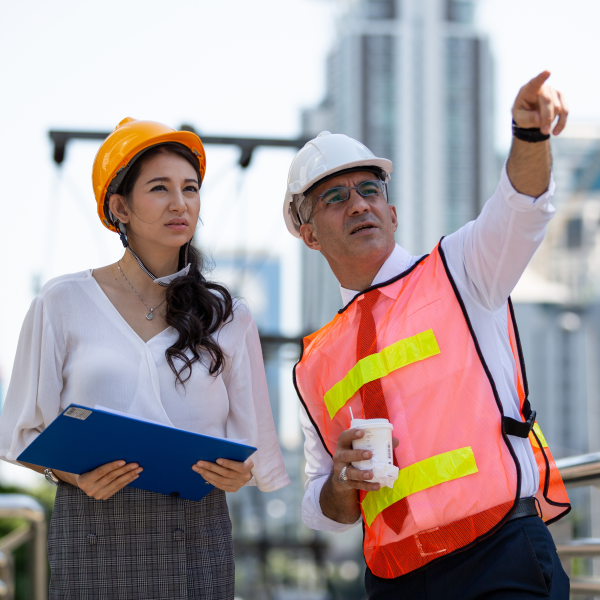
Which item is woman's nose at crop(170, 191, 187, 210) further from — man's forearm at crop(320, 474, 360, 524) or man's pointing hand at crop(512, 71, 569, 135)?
man's pointing hand at crop(512, 71, 569, 135)

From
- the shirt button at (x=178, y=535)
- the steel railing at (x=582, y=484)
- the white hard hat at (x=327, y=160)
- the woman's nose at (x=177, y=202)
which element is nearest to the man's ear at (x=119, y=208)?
the woman's nose at (x=177, y=202)

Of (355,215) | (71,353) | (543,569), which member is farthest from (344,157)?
(543,569)

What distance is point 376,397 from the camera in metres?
2.18

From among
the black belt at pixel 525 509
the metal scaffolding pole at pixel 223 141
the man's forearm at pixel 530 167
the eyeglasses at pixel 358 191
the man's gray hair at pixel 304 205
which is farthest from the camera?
the metal scaffolding pole at pixel 223 141

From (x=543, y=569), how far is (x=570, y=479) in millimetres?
1046

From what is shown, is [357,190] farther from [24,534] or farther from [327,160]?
[24,534]

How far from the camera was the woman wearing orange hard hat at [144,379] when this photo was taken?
2.26 m

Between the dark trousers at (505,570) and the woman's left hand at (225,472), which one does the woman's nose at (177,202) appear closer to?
the woman's left hand at (225,472)

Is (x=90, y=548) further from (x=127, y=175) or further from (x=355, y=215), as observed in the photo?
(x=355, y=215)

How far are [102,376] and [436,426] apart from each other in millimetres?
1009

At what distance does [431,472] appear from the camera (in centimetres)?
204

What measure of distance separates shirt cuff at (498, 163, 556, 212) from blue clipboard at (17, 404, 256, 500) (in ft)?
3.17

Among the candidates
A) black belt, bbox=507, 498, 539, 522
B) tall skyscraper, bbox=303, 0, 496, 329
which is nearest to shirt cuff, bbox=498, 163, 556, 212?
black belt, bbox=507, 498, 539, 522

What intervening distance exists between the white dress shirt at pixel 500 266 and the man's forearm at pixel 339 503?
0.57 m
